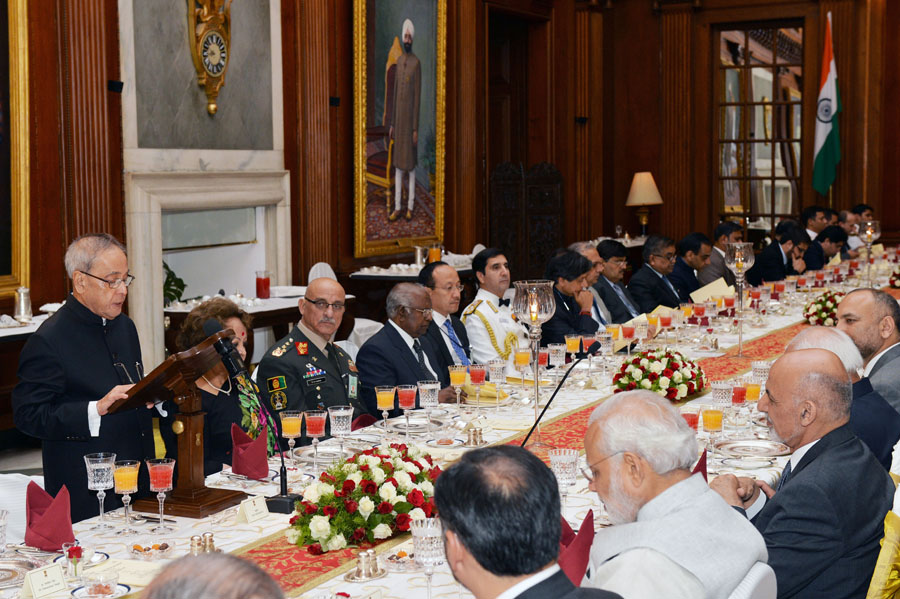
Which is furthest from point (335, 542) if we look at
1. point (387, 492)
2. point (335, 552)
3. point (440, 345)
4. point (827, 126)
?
point (827, 126)

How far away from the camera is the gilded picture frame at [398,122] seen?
973 centimetres

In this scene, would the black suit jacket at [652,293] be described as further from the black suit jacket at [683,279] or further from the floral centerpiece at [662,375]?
the floral centerpiece at [662,375]

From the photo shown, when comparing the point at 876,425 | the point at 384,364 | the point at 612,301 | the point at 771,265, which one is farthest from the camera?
the point at 771,265

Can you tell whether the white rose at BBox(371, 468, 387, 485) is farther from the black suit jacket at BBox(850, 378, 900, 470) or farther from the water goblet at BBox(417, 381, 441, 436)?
the black suit jacket at BBox(850, 378, 900, 470)

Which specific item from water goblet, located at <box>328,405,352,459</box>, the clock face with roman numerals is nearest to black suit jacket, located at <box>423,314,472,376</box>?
water goblet, located at <box>328,405,352,459</box>

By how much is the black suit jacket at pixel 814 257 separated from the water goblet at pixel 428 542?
9.23m

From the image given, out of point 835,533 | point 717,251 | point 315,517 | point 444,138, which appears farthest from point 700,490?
point 444,138

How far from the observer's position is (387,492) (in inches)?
111

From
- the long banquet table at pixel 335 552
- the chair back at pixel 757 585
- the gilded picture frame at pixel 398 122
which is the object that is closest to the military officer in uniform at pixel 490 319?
the long banquet table at pixel 335 552

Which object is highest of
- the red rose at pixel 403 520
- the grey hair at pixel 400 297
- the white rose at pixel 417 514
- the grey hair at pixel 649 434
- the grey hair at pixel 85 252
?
the grey hair at pixel 85 252

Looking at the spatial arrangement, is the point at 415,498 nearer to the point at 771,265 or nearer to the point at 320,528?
the point at 320,528

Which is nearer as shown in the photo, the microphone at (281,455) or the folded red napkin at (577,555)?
the folded red napkin at (577,555)

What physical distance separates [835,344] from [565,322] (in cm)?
307

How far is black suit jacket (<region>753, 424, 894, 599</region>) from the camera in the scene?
2.67 meters
